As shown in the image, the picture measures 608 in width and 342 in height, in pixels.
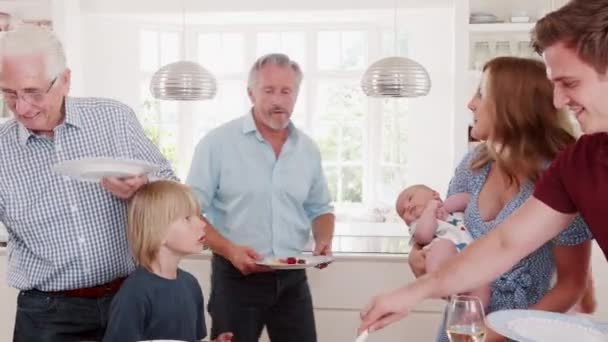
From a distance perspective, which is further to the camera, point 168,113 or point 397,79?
point 168,113

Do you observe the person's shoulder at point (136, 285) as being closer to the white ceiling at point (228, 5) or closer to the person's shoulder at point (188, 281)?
the person's shoulder at point (188, 281)

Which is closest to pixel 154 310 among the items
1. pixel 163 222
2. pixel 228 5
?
pixel 163 222

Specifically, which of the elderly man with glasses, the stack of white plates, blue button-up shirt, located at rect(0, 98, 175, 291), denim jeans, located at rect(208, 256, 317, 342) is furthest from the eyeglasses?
the stack of white plates

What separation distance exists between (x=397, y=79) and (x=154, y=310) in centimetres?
269

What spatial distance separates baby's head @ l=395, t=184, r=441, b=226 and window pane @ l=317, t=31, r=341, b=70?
563cm

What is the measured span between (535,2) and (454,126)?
1.19 meters

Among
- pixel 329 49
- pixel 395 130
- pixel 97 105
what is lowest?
pixel 395 130

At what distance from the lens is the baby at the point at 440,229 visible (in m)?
2.25

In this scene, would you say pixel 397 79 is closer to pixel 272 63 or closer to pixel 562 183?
pixel 272 63

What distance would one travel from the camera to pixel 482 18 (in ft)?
19.0

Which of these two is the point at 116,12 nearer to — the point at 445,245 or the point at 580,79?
the point at 445,245

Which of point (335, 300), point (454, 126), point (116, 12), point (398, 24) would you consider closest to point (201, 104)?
point (116, 12)

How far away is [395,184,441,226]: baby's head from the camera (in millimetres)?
2623

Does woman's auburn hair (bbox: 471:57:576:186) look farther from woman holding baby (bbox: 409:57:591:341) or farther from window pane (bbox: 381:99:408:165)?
window pane (bbox: 381:99:408:165)
